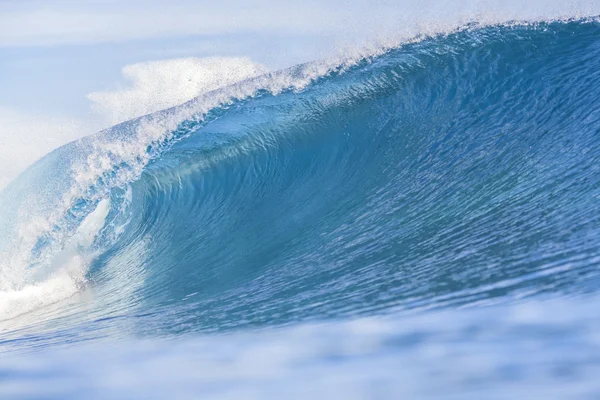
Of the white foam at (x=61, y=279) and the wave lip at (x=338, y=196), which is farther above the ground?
Result: the wave lip at (x=338, y=196)

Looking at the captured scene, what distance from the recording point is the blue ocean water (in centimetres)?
248

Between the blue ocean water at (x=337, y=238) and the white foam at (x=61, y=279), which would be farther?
the white foam at (x=61, y=279)

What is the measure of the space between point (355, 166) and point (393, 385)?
5216mm

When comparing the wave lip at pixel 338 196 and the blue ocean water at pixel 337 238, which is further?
the wave lip at pixel 338 196

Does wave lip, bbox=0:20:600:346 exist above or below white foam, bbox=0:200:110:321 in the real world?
above

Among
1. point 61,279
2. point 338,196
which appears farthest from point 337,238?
point 61,279

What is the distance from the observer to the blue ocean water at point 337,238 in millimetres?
2477

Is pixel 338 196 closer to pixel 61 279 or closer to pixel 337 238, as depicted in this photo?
pixel 337 238

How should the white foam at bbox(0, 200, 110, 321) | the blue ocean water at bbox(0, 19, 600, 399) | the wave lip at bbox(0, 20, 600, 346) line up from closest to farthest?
the blue ocean water at bbox(0, 19, 600, 399) < the wave lip at bbox(0, 20, 600, 346) < the white foam at bbox(0, 200, 110, 321)

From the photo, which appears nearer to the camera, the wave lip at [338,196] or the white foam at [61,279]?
the wave lip at [338,196]

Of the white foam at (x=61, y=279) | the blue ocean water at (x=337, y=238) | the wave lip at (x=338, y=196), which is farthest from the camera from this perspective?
the white foam at (x=61, y=279)

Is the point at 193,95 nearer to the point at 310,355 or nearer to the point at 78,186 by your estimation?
the point at 78,186

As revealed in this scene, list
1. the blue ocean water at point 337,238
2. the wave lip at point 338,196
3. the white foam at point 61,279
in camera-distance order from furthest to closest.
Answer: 1. the white foam at point 61,279
2. the wave lip at point 338,196
3. the blue ocean water at point 337,238

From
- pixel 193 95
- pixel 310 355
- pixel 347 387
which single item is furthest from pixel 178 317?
pixel 193 95
